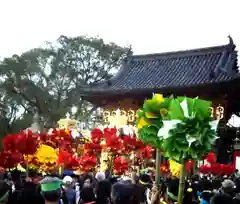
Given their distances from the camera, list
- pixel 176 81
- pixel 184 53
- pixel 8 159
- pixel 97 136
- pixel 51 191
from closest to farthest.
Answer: pixel 51 191 < pixel 8 159 < pixel 97 136 < pixel 176 81 < pixel 184 53

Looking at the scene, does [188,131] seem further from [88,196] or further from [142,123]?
[88,196]

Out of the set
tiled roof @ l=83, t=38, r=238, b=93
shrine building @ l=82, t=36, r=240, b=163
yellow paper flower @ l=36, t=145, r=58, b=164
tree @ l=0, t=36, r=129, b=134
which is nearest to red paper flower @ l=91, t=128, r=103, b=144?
yellow paper flower @ l=36, t=145, r=58, b=164

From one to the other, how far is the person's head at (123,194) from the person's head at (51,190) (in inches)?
36.9

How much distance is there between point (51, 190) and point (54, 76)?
38462 mm

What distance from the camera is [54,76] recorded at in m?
43.5

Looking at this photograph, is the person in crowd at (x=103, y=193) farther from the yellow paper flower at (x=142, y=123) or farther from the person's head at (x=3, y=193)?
the person's head at (x=3, y=193)

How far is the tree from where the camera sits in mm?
41938

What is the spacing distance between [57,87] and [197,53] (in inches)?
630

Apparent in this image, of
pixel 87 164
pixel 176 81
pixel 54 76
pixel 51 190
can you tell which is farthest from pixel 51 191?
pixel 54 76

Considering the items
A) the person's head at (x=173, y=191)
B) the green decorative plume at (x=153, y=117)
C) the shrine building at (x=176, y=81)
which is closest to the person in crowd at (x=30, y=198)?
the green decorative plume at (x=153, y=117)

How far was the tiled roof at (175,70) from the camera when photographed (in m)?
28.1

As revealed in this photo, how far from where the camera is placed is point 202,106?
5113mm

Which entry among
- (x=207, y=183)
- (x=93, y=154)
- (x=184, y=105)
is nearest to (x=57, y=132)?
(x=93, y=154)

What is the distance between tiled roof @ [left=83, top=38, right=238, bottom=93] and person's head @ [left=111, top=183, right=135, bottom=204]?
72.7 feet
